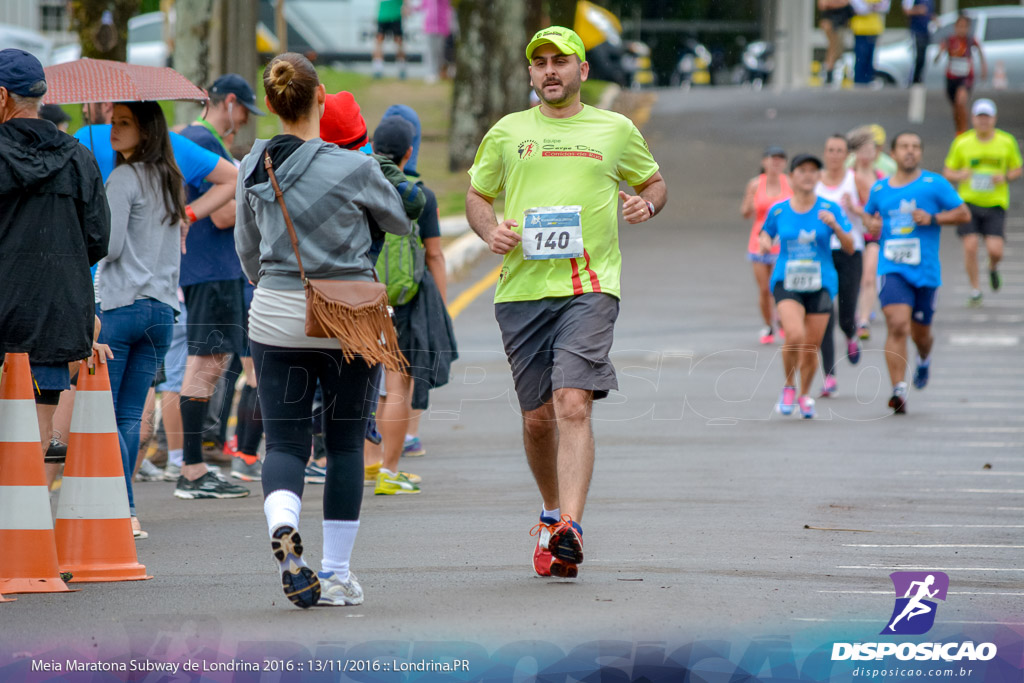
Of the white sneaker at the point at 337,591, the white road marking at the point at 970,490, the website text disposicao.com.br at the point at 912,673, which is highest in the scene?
the website text disposicao.com.br at the point at 912,673

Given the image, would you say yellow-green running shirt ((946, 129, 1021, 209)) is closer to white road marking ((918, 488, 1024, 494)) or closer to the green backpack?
white road marking ((918, 488, 1024, 494))

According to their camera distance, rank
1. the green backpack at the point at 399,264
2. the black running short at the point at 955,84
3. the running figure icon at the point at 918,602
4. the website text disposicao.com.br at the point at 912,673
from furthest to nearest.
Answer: the black running short at the point at 955,84 → the green backpack at the point at 399,264 → the running figure icon at the point at 918,602 → the website text disposicao.com.br at the point at 912,673

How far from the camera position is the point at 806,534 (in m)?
7.23

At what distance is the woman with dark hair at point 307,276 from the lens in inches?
219

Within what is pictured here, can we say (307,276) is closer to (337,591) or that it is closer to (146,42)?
(337,591)

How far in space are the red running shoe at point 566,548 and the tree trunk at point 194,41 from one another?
40.5 ft

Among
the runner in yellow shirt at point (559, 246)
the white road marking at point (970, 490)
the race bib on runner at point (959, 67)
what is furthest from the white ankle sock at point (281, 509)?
the race bib on runner at point (959, 67)

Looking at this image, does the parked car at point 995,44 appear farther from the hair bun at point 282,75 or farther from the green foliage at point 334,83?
the hair bun at point 282,75

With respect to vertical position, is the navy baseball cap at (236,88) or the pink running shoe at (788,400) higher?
the navy baseball cap at (236,88)

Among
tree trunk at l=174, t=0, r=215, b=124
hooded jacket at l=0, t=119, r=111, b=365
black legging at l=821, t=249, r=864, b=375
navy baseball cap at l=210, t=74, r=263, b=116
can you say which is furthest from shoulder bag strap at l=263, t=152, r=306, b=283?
tree trunk at l=174, t=0, r=215, b=124

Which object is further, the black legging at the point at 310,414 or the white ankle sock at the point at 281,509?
the black legging at the point at 310,414

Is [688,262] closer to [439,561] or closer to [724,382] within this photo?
[724,382]

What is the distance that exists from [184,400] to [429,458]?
6.30ft

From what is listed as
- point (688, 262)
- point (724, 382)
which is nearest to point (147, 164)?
point (724, 382)
